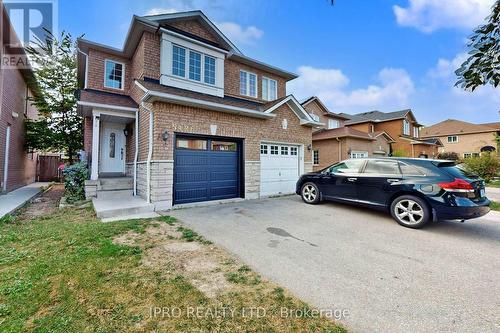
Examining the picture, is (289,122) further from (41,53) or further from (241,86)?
(41,53)

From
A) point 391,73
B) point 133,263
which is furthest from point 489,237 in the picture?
point 391,73

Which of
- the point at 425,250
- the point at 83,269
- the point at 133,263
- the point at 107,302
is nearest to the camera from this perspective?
the point at 107,302

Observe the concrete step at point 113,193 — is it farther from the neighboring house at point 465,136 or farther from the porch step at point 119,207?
the neighboring house at point 465,136

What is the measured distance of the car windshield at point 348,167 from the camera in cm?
664

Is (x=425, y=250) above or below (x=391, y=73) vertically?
below

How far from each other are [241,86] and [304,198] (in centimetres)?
704

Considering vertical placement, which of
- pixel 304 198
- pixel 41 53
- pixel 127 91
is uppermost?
pixel 41 53

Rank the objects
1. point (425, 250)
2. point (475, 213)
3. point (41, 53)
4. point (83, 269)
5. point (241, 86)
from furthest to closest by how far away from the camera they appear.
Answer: point (41, 53)
point (241, 86)
point (475, 213)
point (425, 250)
point (83, 269)

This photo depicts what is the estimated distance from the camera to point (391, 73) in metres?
18.5

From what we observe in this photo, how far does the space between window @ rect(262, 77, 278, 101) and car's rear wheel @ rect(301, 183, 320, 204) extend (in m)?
6.79

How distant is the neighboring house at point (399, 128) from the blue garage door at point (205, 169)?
2144 centimetres

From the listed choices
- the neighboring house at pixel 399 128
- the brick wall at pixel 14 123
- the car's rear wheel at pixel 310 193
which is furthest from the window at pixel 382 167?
the neighboring house at pixel 399 128

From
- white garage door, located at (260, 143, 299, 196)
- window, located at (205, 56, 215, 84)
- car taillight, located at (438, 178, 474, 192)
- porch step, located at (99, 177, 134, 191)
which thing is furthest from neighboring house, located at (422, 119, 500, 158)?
porch step, located at (99, 177, 134, 191)

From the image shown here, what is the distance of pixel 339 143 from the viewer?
54.9ft
